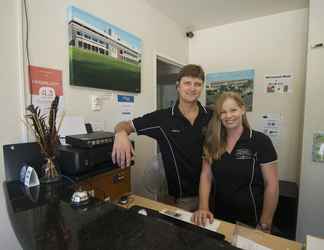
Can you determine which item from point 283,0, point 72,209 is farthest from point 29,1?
point 283,0

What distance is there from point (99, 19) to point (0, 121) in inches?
41.3

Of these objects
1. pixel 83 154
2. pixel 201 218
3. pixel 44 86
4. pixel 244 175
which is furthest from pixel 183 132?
pixel 44 86

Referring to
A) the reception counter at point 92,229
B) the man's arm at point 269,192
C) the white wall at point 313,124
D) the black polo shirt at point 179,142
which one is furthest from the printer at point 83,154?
the white wall at point 313,124

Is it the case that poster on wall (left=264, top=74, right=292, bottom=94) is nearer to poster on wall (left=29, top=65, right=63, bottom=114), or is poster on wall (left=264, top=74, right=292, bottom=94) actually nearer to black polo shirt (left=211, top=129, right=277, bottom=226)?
black polo shirt (left=211, top=129, right=277, bottom=226)

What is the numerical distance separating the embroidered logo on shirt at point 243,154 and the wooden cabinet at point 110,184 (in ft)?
2.42

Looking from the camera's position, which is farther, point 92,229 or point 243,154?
point 243,154

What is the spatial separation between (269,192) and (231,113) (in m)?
0.55

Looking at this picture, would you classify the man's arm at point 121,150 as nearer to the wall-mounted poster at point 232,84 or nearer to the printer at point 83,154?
the printer at point 83,154

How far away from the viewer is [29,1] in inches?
48.6

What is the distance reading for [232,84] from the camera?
2764 mm

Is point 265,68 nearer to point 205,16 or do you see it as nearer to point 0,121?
point 205,16

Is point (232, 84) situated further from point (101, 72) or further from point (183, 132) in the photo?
point (101, 72)

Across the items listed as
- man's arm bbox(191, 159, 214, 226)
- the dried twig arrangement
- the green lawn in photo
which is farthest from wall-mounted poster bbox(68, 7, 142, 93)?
man's arm bbox(191, 159, 214, 226)

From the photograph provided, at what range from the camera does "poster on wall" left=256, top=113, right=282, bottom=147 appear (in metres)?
2.52
